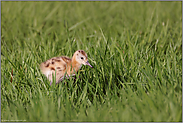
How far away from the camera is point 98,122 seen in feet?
9.68

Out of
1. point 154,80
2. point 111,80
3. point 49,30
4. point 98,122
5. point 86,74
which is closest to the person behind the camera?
point 98,122

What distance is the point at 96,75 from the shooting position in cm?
385

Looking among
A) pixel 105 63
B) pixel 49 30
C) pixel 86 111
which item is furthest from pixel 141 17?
pixel 86 111

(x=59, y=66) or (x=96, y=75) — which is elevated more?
(x=59, y=66)

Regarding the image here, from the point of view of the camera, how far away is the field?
310cm

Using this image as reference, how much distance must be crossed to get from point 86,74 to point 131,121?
1356 millimetres

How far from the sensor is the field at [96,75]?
3.10 meters

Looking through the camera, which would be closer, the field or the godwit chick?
the field

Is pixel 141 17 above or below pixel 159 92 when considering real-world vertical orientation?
above

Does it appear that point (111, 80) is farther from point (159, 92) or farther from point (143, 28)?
point (143, 28)

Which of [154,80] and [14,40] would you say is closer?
[154,80]

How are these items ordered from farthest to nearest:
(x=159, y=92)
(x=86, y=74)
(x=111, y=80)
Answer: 1. (x=86, y=74)
2. (x=111, y=80)
3. (x=159, y=92)

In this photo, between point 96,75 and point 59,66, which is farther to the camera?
point 59,66

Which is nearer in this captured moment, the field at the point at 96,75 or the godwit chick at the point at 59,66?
the field at the point at 96,75
